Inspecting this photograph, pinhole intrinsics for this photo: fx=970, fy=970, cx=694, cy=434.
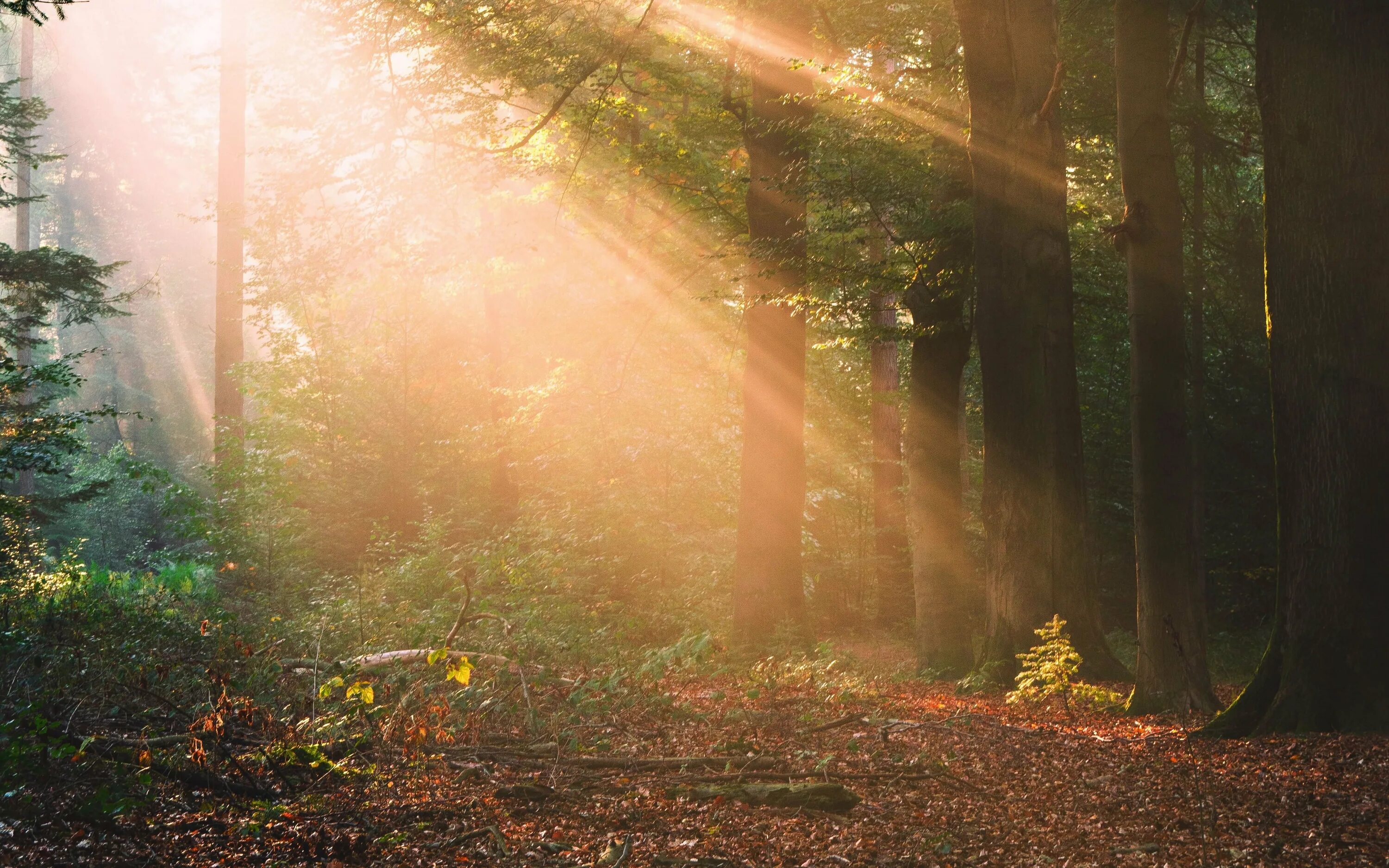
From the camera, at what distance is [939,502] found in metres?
12.2

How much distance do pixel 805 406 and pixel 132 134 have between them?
1584 inches

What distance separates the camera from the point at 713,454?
18.7 m

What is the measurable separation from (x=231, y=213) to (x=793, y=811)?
21089 millimetres

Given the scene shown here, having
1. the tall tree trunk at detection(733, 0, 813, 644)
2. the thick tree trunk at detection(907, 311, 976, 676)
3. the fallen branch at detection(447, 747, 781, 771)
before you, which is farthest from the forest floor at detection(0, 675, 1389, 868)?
the thick tree trunk at detection(907, 311, 976, 676)

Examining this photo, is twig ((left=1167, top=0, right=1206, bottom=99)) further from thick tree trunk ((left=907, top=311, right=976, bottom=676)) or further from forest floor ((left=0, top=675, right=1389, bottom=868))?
forest floor ((left=0, top=675, right=1389, bottom=868))

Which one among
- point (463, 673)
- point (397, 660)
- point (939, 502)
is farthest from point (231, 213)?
point (463, 673)

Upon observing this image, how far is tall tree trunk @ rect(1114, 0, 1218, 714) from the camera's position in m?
7.64

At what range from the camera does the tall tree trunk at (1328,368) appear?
531cm

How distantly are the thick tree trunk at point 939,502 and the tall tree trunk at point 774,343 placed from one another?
1.50m

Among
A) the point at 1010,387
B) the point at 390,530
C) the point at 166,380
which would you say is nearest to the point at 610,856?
the point at 1010,387

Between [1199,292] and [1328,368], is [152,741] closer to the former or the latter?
[1328,368]

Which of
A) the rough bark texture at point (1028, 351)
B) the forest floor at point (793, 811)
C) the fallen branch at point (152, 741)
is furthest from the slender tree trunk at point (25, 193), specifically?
the forest floor at point (793, 811)

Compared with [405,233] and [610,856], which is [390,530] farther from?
[610,856]

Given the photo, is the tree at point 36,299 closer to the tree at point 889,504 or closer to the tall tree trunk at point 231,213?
the tall tree trunk at point 231,213
